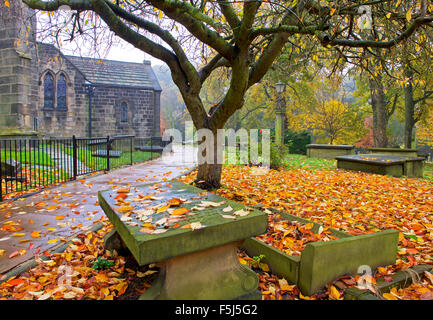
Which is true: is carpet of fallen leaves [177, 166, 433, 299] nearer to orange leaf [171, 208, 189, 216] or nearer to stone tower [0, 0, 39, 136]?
orange leaf [171, 208, 189, 216]

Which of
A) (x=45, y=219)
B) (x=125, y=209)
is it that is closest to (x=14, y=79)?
(x=45, y=219)

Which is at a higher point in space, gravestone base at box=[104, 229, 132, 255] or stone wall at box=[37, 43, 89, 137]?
stone wall at box=[37, 43, 89, 137]

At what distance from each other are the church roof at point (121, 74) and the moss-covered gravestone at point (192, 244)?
21388 millimetres

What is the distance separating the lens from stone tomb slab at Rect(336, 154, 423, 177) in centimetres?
983

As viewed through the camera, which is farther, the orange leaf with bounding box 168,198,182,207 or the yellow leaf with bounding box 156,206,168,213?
the orange leaf with bounding box 168,198,182,207

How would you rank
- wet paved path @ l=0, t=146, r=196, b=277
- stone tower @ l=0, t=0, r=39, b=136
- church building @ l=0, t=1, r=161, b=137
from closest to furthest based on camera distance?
wet paved path @ l=0, t=146, r=196, b=277
stone tower @ l=0, t=0, r=39, b=136
church building @ l=0, t=1, r=161, b=137

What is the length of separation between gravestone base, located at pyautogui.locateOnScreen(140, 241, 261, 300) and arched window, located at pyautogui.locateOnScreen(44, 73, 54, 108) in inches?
845

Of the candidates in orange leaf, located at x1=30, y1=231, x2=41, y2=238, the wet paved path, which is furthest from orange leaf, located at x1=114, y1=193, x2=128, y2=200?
orange leaf, located at x1=30, y1=231, x2=41, y2=238

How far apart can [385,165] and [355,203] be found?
495 centimetres

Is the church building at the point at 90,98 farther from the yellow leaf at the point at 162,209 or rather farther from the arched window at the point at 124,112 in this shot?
the yellow leaf at the point at 162,209

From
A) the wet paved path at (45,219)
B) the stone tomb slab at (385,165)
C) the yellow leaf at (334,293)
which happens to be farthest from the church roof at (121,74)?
the yellow leaf at (334,293)
